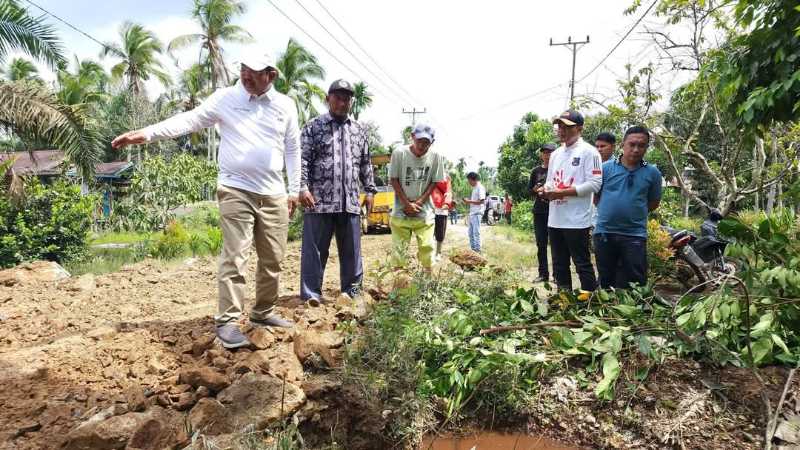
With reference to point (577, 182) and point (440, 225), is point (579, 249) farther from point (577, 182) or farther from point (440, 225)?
point (440, 225)

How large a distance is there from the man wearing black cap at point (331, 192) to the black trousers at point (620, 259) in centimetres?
193

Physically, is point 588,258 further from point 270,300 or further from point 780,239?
point 270,300

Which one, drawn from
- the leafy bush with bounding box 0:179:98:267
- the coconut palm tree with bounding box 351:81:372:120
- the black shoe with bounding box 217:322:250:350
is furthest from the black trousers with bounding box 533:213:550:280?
the coconut palm tree with bounding box 351:81:372:120

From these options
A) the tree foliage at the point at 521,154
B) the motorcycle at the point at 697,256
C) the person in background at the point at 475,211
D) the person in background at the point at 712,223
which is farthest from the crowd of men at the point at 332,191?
the tree foliage at the point at 521,154

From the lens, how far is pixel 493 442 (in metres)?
2.41

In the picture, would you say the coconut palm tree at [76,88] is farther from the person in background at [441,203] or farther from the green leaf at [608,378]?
the green leaf at [608,378]

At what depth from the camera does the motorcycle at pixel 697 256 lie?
4596mm

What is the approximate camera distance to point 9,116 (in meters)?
7.37

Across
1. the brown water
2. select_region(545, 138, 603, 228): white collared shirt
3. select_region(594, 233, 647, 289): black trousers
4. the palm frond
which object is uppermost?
the palm frond

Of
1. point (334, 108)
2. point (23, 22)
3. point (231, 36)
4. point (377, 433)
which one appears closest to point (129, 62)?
point (231, 36)

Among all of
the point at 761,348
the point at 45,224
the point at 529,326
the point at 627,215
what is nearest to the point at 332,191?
the point at 529,326

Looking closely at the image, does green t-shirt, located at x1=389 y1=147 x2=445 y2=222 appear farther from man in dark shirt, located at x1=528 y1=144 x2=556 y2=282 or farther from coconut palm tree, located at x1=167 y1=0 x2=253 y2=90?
coconut palm tree, located at x1=167 y1=0 x2=253 y2=90

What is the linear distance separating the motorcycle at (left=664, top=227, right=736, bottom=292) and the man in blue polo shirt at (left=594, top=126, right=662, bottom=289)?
1236mm

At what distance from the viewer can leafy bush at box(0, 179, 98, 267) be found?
7438 millimetres
